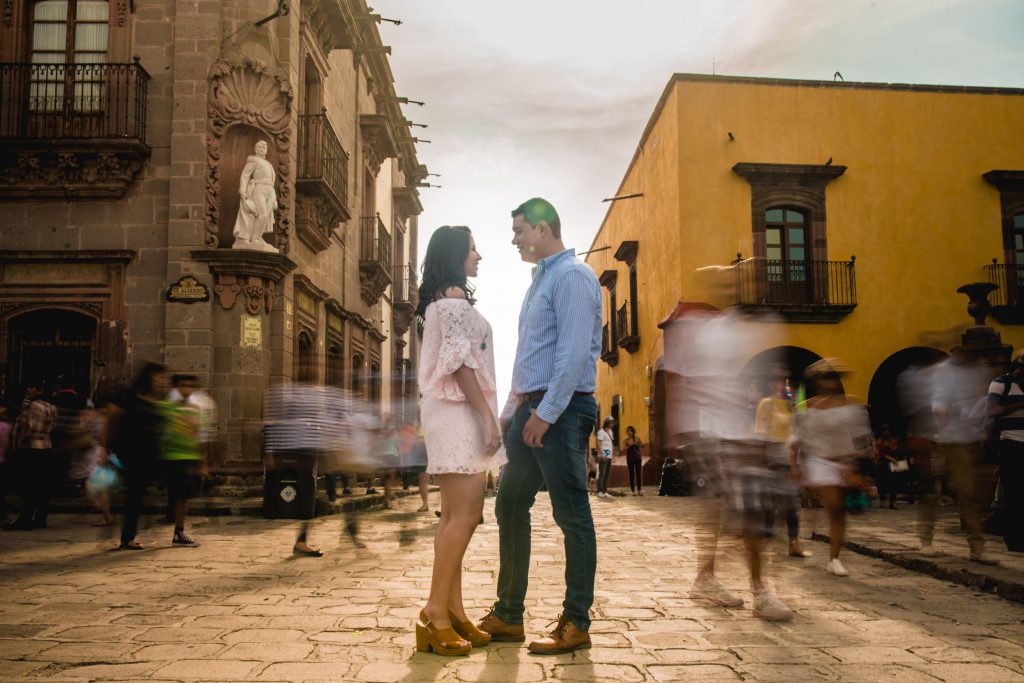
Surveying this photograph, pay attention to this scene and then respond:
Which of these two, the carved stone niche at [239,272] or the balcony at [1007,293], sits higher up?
the balcony at [1007,293]

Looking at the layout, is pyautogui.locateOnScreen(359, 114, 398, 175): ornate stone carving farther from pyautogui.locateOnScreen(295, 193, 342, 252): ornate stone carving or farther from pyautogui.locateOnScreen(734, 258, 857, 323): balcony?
pyautogui.locateOnScreen(734, 258, 857, 323): balcony

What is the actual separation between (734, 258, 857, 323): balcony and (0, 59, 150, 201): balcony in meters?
12.2

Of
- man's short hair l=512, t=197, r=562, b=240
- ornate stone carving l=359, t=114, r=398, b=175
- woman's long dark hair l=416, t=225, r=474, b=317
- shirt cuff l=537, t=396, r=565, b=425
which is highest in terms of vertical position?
ornate stone carving l=359, t=114, r=398, b=175

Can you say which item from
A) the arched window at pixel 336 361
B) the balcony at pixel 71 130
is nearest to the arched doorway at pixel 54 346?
the balcony at pixel 71 130

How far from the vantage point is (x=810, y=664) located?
11.5ft

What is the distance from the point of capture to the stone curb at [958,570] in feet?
17.5

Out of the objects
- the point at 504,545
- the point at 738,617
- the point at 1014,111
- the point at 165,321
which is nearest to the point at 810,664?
the point at 738,617

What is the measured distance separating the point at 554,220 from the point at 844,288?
17.2 meters

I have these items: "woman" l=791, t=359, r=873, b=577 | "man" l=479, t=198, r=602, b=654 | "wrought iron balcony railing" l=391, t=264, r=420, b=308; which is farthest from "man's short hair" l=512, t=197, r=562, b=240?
"wrought iron balcony railing" l=391, t=264, r=420, b=308

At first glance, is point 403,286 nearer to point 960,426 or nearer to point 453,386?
point 960,426

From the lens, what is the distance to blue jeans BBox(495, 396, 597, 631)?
12.4 ft

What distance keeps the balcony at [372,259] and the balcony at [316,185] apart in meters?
4.84

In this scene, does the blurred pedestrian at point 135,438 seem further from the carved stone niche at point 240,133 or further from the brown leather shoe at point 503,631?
the carved stone niche at point 240,133

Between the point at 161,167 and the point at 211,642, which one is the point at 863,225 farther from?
the point at 211,642
